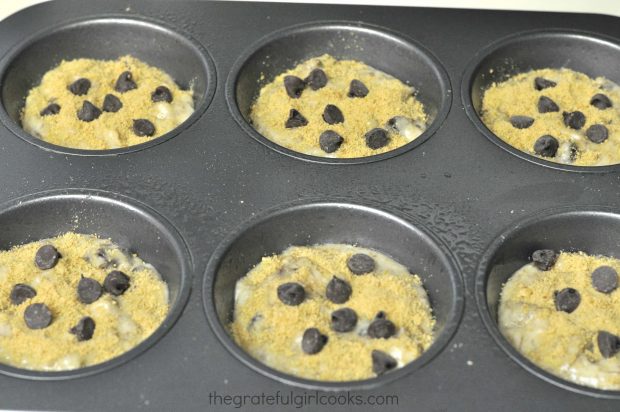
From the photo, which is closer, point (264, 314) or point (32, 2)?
point (264, 314)

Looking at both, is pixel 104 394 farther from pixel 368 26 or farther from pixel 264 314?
pixel 368 26

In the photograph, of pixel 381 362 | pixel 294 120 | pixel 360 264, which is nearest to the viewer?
pixel 381 362

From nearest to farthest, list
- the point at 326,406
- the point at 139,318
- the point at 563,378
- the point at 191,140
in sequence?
the point at 326,406
the point at 563,378
the point at 139,318
the point at 191,140

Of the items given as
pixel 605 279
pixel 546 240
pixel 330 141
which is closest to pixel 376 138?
pixel 330 141

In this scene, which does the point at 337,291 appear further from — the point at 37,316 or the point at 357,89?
the point at 357,89

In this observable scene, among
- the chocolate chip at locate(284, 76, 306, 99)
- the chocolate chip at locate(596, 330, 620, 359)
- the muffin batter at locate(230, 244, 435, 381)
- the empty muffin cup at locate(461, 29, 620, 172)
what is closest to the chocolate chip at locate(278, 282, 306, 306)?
the muffin batter at locate(230, 244, 435, 381)

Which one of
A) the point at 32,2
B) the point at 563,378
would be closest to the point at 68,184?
the point at 32,2
